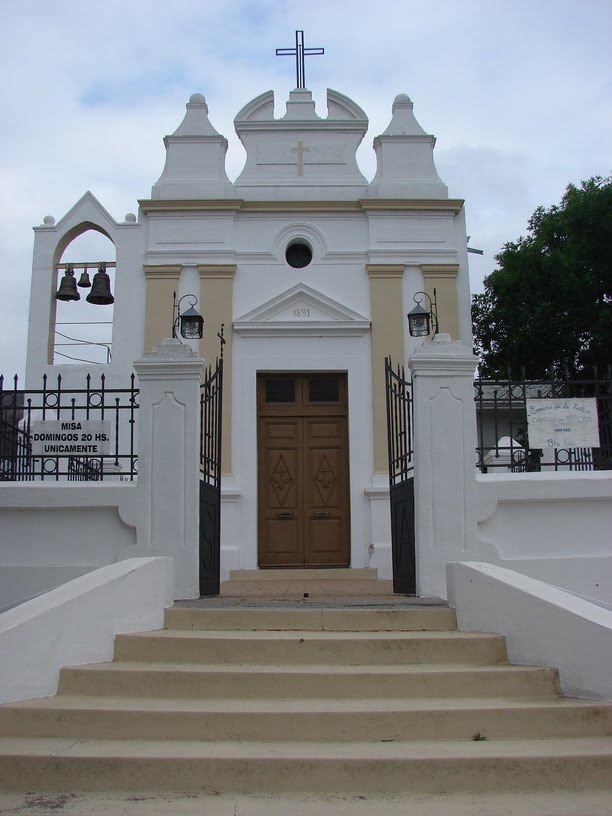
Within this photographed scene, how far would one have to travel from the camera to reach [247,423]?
11445mm

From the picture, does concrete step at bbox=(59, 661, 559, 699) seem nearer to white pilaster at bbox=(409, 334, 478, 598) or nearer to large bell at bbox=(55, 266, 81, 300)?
white pilaster at bbox=(409, 334, 478, 598)

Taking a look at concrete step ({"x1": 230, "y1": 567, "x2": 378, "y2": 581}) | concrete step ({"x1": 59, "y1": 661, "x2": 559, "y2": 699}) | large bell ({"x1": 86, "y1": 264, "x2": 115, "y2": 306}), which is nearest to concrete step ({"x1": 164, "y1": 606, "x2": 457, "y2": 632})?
concrete step ({"x1": 59, "y1": 661, "x2": 559, "y2": 699})

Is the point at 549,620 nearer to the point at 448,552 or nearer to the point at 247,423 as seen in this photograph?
the point at 448,552

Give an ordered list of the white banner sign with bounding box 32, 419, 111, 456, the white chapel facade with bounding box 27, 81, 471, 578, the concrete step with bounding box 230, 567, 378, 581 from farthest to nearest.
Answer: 1. the white chapel facade with bounding box 27, 81, 471, 578
2. the concrete step with bounding box 230, 567, 378, 581
3. the white banner sign with bounding box 32, 419, 111, 456

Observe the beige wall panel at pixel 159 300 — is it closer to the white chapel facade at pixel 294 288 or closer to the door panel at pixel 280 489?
the white chapel facade at pixel 294 288

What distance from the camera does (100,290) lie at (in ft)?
40.2

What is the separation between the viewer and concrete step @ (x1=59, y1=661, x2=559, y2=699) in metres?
4.94

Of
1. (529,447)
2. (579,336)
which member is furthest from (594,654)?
(579,336)

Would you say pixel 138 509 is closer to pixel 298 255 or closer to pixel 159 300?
pixel 159 300

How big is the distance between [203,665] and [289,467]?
20.5ft

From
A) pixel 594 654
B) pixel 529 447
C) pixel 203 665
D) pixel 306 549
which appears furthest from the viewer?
pixel 306 549

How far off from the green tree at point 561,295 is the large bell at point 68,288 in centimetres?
1376

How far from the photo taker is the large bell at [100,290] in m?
12.2

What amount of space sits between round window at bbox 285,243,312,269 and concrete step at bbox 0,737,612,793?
890 centimetres
